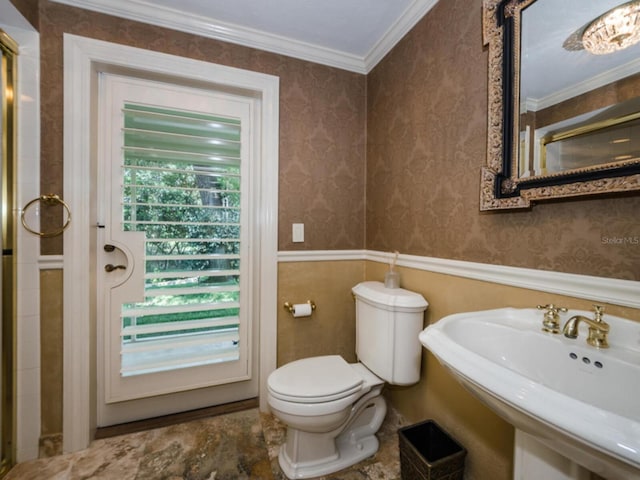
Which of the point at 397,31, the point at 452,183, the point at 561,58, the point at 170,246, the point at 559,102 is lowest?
the point at 170,246

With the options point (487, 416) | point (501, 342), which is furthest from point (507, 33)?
point (487, 416)

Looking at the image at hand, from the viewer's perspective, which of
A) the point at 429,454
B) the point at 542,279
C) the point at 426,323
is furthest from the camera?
the point at 426,323

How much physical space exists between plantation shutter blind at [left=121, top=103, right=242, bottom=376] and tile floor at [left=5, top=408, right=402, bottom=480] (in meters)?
0.34

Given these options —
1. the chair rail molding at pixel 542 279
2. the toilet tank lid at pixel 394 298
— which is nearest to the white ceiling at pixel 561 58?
the chair rail molding at pixel 542 279

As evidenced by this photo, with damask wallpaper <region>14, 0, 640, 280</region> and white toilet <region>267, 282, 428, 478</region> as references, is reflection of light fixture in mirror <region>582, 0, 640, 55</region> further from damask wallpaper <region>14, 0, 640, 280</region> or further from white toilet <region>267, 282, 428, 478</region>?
white toilet <region>267, 282, 428, 478</region>

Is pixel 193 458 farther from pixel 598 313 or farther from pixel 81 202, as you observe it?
pixel 598 313

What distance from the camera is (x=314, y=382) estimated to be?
1248 millimetres

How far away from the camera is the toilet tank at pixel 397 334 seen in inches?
51.9

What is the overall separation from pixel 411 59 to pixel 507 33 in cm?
57

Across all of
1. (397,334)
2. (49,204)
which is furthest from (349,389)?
(49,204)

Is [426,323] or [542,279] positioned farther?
[426,323]

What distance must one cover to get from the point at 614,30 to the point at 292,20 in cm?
137

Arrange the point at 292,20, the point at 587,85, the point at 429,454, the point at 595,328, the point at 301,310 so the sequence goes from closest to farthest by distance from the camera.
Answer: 1. the point at 595,328
2. the point at 587,85
3. the point at 429,454
4. the point at 292,20
5. the point at 301,310

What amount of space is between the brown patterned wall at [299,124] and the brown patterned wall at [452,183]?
0.43 ft
